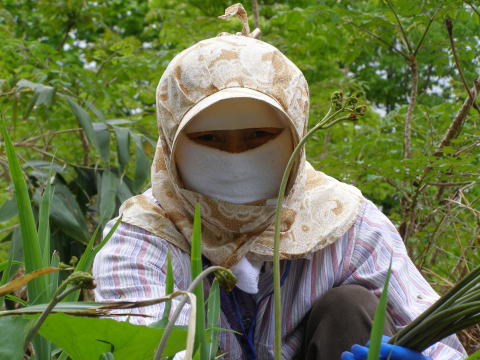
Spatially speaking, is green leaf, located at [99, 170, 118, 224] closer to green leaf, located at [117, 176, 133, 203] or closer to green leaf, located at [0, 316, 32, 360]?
green leaf, located at [117, 176, 133, 203]

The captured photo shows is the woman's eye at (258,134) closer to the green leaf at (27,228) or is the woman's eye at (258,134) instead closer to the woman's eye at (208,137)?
the woman's eye at (208,137)

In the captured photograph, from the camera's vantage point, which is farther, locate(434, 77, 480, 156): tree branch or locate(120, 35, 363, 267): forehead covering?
locate(434, 77, 480, 156): tree branch

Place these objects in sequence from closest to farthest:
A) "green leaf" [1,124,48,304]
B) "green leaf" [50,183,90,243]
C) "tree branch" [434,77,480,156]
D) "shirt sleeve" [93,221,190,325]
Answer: "green leaf" [1,124,48,304] → "shirt sleeve" [93,221,190,325] → "green leaf" [50,183,90,243] → "tree branch" [434,77,480,156]

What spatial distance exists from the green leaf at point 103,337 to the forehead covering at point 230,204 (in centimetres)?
84

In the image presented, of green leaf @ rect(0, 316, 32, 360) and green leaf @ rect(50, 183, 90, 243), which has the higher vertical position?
green leaf @ rect(0, 316, 32, 360)

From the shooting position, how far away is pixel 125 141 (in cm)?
245

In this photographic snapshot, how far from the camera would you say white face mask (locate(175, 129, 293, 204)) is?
156cm

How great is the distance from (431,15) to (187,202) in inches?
48.2

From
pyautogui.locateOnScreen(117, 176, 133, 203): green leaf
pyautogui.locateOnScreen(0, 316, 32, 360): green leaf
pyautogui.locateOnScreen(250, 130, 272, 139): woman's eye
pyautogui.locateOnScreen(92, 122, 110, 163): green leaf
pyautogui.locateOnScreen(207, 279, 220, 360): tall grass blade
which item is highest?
pyautogui.locateOnScreen(0, 316, 32, 360): green leaf

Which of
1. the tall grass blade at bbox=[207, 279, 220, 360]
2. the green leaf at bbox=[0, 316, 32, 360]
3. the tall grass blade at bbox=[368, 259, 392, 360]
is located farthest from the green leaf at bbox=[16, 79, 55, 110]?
the tall grass blade at bbox=[368, 259, 392, 360]

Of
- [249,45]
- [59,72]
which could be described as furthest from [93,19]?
[249,45]

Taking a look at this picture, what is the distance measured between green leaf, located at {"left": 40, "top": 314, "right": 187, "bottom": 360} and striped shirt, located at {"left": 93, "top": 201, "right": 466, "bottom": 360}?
0.82 meters

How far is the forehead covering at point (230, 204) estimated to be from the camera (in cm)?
152

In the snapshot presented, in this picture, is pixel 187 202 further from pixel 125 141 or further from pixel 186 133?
pixel 125 141
